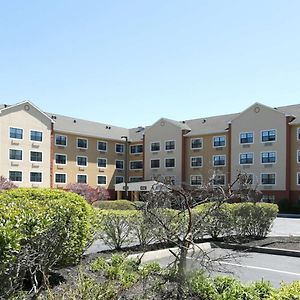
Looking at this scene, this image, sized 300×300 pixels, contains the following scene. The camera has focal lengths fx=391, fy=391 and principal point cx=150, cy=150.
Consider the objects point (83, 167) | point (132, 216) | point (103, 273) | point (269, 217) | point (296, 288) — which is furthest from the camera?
point (83, 167)

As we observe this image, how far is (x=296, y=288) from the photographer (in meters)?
4.71

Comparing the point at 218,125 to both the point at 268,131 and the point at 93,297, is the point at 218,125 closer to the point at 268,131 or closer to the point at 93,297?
the point at 268,131

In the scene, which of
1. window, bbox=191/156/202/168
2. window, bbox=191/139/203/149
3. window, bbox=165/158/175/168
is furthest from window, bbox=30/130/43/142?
window, bbox=191/156/202/168

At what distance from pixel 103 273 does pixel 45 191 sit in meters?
2.84

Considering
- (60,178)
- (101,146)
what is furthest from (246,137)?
(60,178)

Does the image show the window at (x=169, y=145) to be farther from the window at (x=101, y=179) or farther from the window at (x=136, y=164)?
the window at (x=101, y=179)

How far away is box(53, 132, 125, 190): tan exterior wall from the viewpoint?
5053 cm

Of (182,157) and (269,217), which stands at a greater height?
(182,157)

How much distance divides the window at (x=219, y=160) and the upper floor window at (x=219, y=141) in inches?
54.4

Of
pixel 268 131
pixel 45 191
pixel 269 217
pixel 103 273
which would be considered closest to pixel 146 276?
pixel 103 273

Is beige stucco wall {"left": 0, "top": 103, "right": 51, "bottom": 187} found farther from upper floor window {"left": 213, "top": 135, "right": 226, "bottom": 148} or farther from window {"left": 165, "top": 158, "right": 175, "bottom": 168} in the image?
upper floor window {"left": 213, "top": 135, "right": 226, "bottom": 148}

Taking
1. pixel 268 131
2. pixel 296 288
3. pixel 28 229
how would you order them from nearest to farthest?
pixel 296 288
pixel 28 229
pixel 268 131

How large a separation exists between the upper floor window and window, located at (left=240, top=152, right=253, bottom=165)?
325cm

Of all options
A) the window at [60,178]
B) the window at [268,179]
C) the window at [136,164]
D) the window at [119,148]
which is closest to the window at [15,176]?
the window at [60,178]
